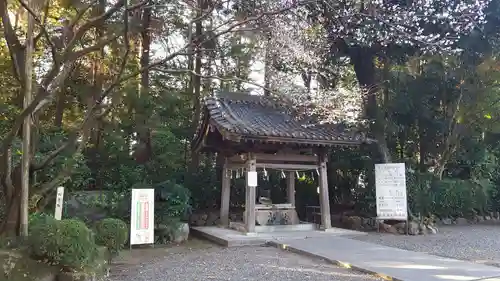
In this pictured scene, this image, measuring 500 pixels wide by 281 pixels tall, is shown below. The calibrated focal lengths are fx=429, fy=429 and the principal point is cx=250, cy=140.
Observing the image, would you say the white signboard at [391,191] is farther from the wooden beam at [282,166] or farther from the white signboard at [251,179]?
the white signboard at [251,179]

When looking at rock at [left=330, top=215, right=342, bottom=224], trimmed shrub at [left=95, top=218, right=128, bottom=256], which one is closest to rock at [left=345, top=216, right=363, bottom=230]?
rock at [left=330, top=215, right=342, bottom=224]

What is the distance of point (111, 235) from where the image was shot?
6.47 meters

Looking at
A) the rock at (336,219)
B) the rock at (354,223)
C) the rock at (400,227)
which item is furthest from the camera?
the rock at (336,219)

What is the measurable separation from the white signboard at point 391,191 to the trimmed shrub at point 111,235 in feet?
21.7

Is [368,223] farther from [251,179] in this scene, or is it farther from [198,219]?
[198,219]

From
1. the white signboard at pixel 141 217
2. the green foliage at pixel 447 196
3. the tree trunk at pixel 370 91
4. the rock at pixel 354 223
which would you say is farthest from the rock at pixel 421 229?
the white signboard at pixel 141 217

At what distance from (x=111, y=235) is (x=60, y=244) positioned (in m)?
1.68

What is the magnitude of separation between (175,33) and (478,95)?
900 centimetres

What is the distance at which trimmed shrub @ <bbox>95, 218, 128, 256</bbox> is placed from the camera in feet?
21.2

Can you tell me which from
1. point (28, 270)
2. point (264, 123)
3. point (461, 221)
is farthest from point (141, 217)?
point (461, 221)

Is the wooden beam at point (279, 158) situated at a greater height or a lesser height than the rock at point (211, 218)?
greater

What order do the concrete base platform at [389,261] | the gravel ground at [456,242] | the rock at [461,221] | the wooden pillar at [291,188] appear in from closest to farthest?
1. the concrete base platform at [389,261]
2. the gravel ground at [456,242]
3. the wooden pillar at [291,188]
4. the rock at [461,221]

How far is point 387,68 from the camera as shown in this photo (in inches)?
524

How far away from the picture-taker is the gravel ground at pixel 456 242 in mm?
7422
